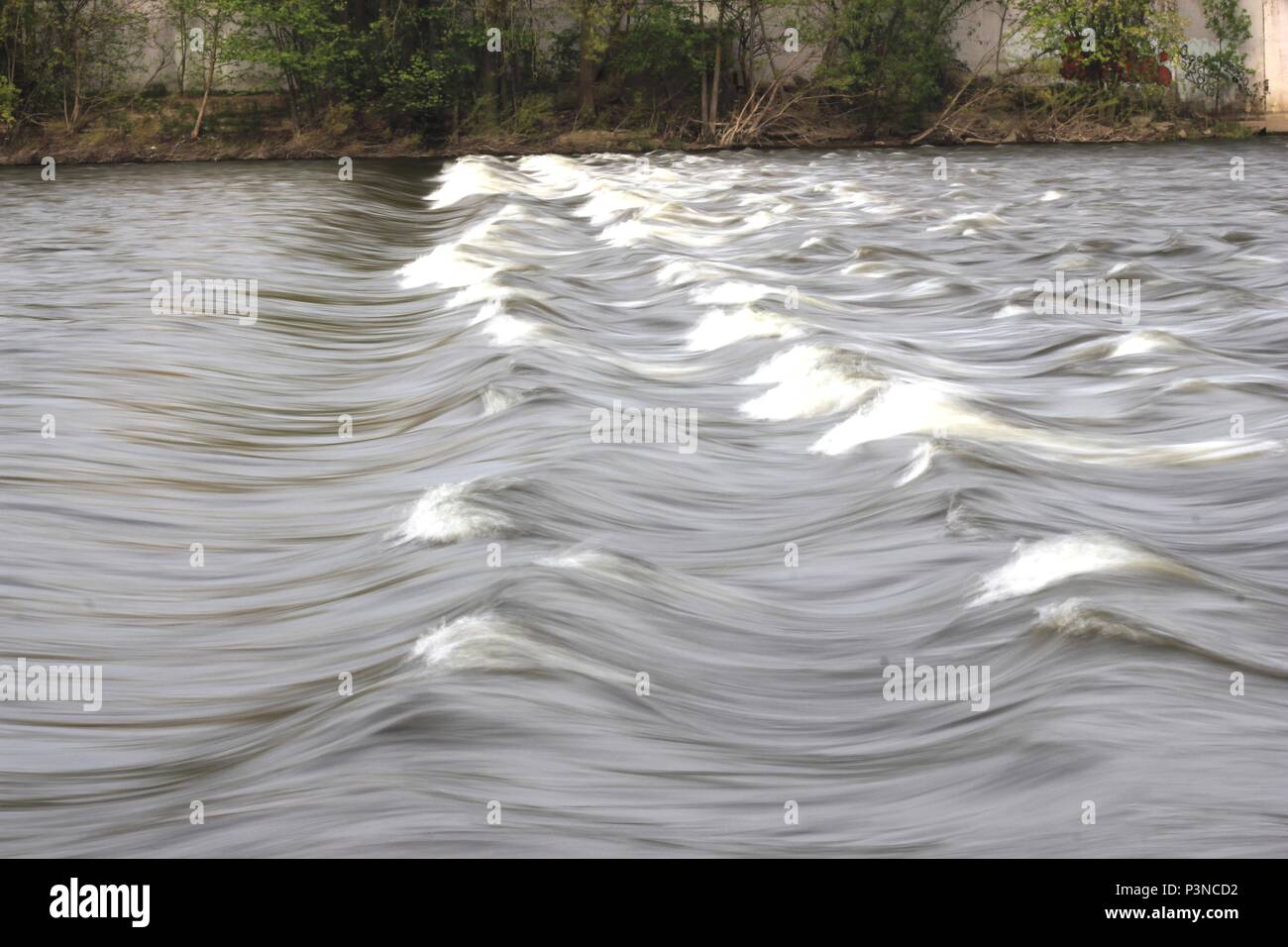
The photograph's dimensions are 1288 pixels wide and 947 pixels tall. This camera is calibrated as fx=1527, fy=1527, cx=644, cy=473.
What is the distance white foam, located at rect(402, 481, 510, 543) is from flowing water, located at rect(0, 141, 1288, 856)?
34mm

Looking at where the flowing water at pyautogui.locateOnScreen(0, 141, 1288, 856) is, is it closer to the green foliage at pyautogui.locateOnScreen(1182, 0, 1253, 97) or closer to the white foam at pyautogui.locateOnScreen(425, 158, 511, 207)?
the white foam at pyautogui.locateOnScreen(425, 158, 511, 207)

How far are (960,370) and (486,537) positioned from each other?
433 centimetres

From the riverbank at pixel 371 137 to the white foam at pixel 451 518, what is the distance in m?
28.6

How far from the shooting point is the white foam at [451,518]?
6246 mm

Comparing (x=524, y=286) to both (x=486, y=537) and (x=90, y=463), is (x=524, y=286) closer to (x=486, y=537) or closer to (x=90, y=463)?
→ (x=90, y=463)

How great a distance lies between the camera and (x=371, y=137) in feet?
114

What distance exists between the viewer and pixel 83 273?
14.9m

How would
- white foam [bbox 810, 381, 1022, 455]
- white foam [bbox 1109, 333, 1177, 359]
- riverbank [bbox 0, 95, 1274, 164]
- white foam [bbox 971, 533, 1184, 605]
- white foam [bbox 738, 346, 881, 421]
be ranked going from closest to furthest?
white foam [bbox 971, 533, 1184, 605] < white foam [bbox 810, 381, 1022, 455] < white foam [bbox 738, 346, 881, 421] < white foam [bbox 1109, 333, 1177, 359] < riverbank [bbox 0, 95, 1274, 164]

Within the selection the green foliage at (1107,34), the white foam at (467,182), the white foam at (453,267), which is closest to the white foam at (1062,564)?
the white foam at (453,267)

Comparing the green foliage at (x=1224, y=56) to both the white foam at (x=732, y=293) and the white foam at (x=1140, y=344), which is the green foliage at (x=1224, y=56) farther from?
the white foam at (x=1140, y=344)

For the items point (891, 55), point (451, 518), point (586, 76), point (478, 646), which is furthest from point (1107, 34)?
point (478, 646)

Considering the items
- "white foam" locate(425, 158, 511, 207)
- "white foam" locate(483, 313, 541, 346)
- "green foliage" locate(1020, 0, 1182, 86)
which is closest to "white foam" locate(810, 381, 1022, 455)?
"white foam" locate(483, 313, 541, 346)

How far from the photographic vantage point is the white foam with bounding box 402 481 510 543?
625cm
